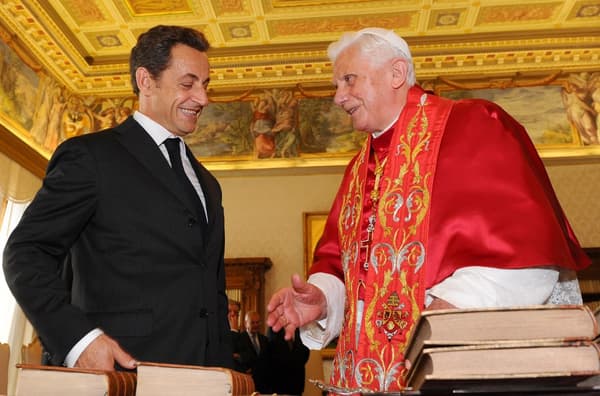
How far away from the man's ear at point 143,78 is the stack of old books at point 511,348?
223 cm

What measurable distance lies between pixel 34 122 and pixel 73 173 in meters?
10.00

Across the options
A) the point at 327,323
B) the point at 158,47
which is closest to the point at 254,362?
the point at 327,323

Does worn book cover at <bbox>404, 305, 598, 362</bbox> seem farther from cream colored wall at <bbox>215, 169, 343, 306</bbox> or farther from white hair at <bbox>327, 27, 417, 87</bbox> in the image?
cream colored wall at <bbox>215, 169, 343, 306</bbox>

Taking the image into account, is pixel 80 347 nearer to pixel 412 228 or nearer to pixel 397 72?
pixel 412 228

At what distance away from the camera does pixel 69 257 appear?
2268mm

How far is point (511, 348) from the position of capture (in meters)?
0.87

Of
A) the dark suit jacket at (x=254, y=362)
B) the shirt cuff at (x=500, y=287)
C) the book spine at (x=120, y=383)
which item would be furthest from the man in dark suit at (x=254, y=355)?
the book spine at (x=120, y=383)

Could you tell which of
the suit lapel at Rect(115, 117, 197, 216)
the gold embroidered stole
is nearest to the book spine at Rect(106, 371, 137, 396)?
the gold embroidered stole

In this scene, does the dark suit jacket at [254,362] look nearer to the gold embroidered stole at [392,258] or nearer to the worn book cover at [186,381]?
the gold embroidered stole at [392,258]

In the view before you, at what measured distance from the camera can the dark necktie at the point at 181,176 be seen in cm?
248

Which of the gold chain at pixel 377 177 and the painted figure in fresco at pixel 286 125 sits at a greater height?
the painted figure in fresco at pixel 286 125

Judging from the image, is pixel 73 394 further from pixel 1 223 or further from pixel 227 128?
pixel 227 128

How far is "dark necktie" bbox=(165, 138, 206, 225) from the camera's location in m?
2.48

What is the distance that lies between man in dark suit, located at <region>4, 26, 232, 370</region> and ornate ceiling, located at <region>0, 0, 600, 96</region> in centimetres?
922
